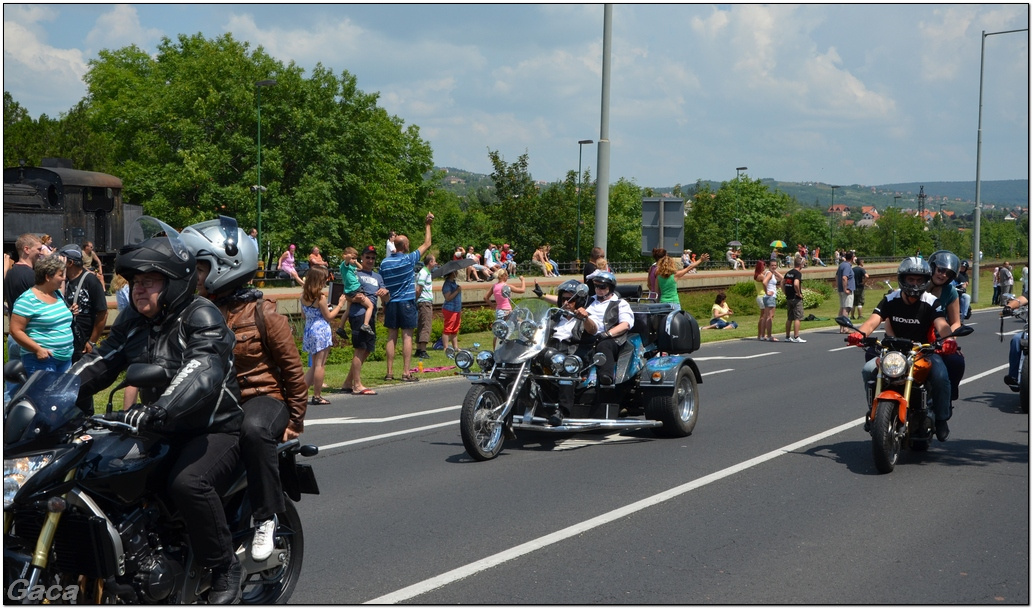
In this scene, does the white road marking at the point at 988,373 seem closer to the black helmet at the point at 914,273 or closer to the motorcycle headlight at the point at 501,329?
the black helmet at the point at 914,273

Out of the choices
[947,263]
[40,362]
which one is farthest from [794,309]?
[40,362]

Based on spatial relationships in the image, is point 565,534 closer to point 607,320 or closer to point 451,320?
point 607,320

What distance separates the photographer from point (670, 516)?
720cm

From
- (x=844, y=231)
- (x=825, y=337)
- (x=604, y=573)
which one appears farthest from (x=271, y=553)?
(x=844, y=231)

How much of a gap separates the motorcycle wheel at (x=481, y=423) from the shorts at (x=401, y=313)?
565 cm

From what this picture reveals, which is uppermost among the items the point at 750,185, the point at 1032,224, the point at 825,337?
the point at 750,185

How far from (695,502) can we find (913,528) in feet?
4.76

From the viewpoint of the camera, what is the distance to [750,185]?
104 meters

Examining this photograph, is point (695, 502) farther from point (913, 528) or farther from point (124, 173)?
point (124, 173)

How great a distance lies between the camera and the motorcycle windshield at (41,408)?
3.91m

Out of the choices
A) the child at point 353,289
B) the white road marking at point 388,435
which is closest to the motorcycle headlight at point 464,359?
the white road marking at point 388,435

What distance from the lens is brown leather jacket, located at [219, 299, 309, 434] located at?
201 inches

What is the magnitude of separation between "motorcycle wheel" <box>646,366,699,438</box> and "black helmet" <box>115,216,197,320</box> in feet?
20.8

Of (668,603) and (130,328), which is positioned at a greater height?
(130,328)
